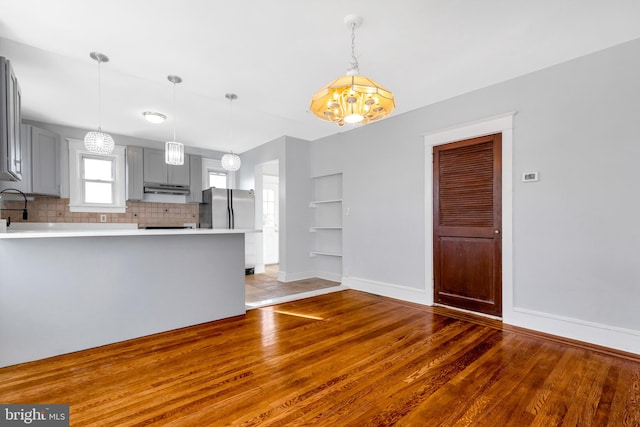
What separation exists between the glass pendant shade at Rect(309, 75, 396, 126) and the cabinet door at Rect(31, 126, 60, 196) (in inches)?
171

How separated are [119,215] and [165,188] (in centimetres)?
88

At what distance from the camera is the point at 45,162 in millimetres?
4184

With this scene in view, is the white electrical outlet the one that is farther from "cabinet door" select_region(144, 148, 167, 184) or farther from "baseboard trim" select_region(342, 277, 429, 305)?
"cabinet door" select_region(144, 148, 167, 184)

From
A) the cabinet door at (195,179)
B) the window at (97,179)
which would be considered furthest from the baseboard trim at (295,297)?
the window at (97,179)

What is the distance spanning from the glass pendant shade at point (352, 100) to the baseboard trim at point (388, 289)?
245cm

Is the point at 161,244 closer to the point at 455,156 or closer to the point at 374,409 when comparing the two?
the point at 374,409

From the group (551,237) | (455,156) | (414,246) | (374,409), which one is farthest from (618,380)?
(455,156)

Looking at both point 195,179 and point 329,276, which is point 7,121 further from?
point 329,276

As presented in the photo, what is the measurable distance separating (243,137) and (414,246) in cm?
355

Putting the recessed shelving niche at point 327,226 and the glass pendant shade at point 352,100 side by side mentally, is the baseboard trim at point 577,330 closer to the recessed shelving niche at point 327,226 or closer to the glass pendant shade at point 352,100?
the glass pendant shade at point 352,100

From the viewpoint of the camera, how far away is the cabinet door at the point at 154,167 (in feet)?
16.8

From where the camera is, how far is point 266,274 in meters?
5.81

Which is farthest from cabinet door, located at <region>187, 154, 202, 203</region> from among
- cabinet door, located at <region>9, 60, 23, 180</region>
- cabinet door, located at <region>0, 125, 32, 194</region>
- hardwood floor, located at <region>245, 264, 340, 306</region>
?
cabinet door, located at <region>9, 60, 23, 180</region>

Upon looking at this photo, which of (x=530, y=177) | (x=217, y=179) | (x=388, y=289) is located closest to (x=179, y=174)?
(x=217, y=179)
